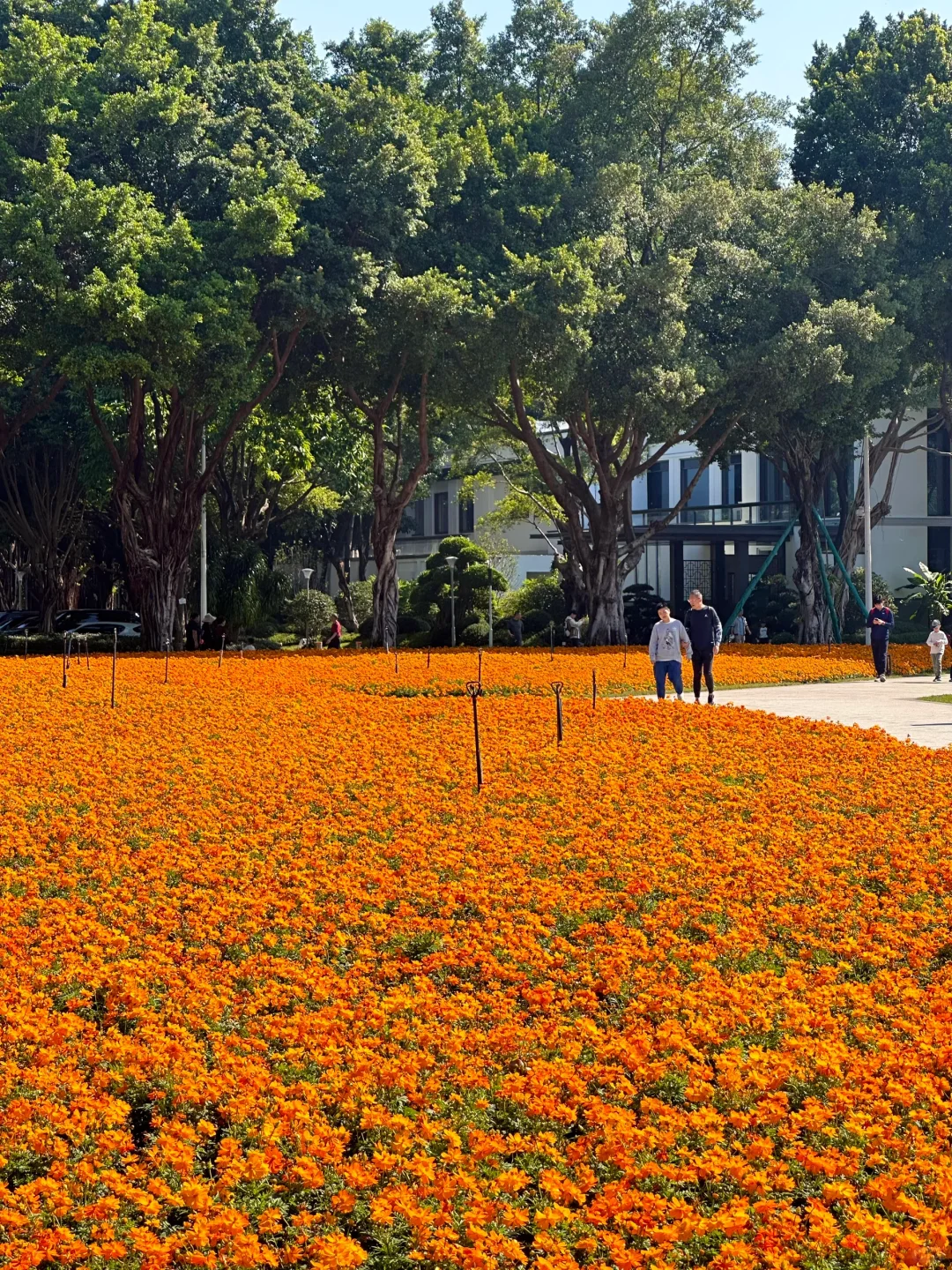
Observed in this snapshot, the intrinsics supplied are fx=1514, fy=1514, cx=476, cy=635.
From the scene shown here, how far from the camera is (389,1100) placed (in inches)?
228

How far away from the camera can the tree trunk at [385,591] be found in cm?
3834

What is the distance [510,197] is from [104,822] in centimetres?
2818

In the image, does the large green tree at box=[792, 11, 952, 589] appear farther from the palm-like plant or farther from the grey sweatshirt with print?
the grey sweatshirt with print

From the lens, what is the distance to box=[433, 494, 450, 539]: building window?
259 ft

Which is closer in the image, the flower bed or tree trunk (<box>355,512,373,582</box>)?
the flower bed

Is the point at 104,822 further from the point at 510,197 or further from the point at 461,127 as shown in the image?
the point at 461,127

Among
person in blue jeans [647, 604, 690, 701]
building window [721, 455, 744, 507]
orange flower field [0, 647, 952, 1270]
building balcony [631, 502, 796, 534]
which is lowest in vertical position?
orange flower field [0, 647, 952, 1270]

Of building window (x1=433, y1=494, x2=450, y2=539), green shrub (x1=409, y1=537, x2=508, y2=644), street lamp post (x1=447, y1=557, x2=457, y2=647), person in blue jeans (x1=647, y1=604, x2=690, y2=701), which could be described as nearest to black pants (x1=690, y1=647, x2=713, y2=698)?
person in blue jeans (x1=647, y1=604, x2=690, y2=701)

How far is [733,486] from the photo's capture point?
5859 centimetres

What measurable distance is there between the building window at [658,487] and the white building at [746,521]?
0.04m

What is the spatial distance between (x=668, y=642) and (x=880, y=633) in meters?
8.84

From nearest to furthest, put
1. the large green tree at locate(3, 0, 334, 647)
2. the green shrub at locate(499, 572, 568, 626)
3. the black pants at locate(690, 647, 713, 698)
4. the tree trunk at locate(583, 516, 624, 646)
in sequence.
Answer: the black pants at locate(690, 647, 713, 698) → the large green tree at locate(3, 0, 334, 647) → the tree trunk at locate(583, 516, 624, 646) → the green shrub at locate(499, 572, 568, 626)

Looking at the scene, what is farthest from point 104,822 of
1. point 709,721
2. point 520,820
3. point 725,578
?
point 725,578

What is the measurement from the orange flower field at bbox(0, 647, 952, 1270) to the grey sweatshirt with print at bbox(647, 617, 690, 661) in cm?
634
